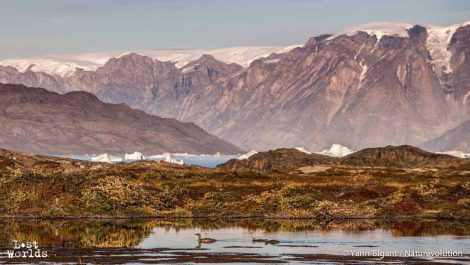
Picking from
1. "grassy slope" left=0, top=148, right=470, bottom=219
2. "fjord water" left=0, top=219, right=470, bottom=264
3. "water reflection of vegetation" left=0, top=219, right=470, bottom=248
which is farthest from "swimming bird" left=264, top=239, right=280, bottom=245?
"grassy slope" left=0, top=148, right=470, bottom=219

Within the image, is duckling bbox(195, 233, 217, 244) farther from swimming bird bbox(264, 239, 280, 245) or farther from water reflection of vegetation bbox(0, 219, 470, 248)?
water reflection of vegetation bbox(0, 219, 470, 248)

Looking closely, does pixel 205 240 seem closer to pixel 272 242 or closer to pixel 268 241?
pixel 268 241

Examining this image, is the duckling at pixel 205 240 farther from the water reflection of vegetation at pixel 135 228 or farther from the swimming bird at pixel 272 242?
the water reflection of vegetation at pixel 135 228

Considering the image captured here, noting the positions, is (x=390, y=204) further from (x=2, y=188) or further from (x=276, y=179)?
(x=2, y=188)

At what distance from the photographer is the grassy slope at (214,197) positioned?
104 metres

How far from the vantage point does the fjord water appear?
234 feet

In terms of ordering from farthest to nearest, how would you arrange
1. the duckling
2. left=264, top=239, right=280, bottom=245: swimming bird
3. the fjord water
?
left=264, top=239, right=280, bottom=245: swimming bird → the duckling → the fjord water

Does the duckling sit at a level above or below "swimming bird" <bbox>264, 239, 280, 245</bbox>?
above

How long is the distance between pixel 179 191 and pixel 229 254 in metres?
45.5

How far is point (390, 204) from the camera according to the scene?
106m

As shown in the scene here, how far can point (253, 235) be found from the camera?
82.1 metres

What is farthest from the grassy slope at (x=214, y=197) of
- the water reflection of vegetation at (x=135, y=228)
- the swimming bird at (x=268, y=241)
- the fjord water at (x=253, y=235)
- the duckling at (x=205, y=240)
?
the duckling at (x=205, y=240)

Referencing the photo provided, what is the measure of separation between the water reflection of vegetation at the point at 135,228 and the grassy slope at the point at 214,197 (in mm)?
5860

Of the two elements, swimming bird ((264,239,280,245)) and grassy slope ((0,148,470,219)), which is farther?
grassy slope ((0,148,470,219))
